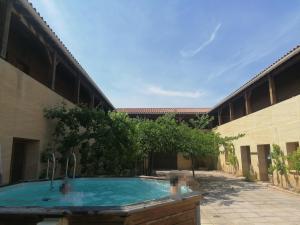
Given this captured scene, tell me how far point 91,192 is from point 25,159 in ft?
9.24

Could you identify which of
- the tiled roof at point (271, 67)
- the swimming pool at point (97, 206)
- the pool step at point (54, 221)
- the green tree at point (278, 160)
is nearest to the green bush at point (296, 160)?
the green tree at point (278, 160)

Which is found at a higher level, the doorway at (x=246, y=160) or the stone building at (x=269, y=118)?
the stone building at (x=269, y=118)

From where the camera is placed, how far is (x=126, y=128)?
1171 cm

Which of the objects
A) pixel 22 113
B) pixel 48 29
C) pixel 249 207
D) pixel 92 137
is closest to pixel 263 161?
pixel 249 207

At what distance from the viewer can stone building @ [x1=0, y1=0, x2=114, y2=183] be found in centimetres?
722

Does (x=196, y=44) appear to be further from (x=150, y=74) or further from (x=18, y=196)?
(x=18, y=196)

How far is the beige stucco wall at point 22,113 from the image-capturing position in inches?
280

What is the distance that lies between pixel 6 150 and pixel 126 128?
213 inches

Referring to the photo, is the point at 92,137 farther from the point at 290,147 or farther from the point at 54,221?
the point at 290,147

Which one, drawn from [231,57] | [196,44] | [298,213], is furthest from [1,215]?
[231,57]

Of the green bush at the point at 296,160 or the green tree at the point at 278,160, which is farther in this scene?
the green tree at the point at 278,160

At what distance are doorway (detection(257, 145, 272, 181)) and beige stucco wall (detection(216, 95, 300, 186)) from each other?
0.25 meters

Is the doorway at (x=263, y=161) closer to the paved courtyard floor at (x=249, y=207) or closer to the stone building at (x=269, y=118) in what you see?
the stone building at (x=269, y=118)

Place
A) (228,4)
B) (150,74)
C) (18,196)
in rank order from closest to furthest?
(18,196) < (228,4) < (150,74)
